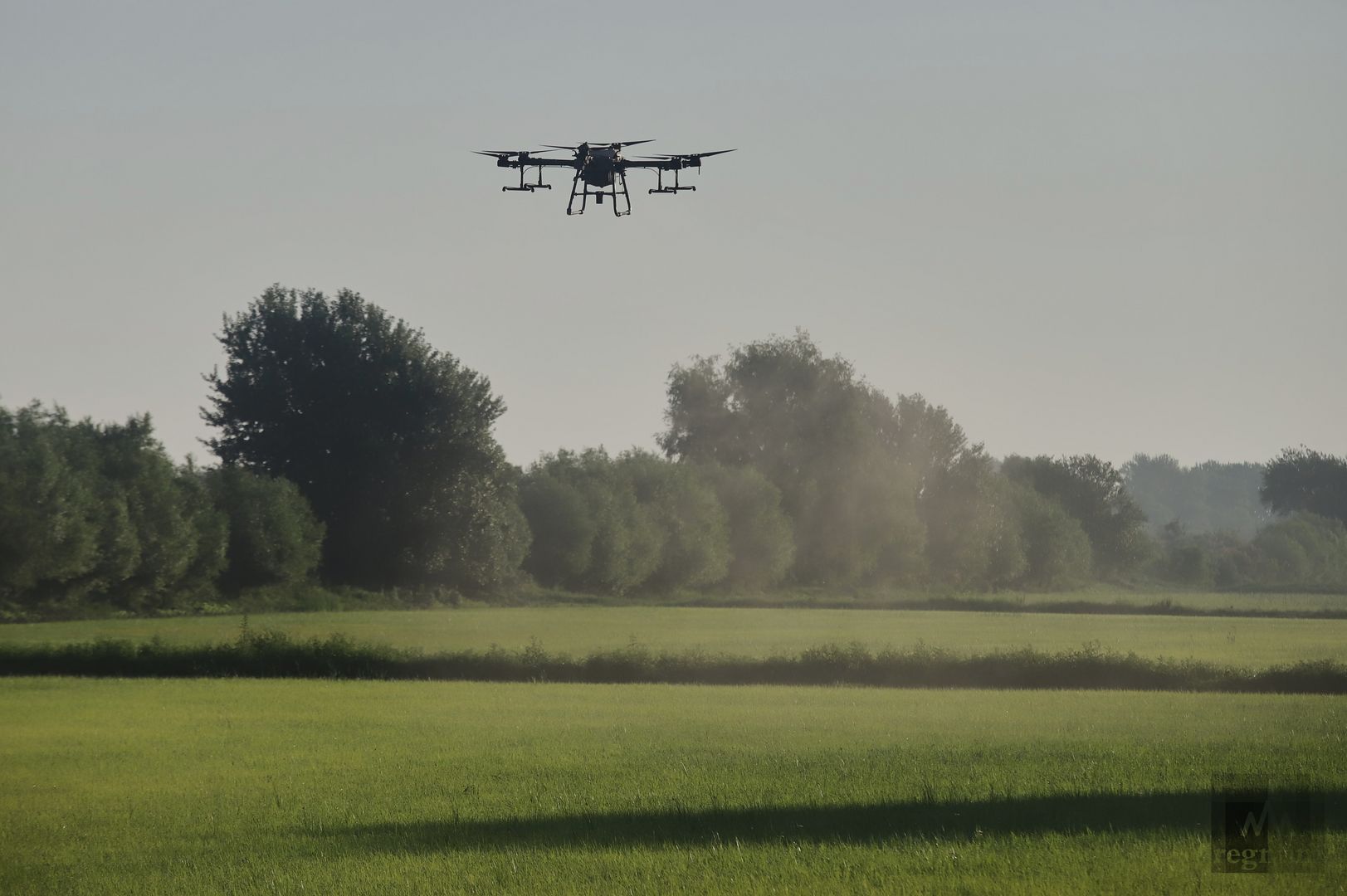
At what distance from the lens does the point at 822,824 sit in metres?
17.9

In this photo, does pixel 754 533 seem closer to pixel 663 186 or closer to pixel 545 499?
pixel 545 499

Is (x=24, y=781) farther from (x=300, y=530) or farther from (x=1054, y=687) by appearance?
(x=300, y=530)

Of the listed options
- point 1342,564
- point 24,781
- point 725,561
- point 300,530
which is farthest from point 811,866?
point 1342,564

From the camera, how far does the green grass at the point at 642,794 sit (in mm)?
15234

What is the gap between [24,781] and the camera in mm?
24688

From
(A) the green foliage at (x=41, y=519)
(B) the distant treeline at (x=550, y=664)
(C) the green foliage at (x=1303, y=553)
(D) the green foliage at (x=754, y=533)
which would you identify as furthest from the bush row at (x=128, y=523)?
(C) the green foliage at (x=1303, y=553)

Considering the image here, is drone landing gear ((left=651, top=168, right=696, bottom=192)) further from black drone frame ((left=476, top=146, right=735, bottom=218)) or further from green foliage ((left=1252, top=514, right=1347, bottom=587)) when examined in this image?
green foliage ((left=1252, top=514, right=1347, bottom=587))

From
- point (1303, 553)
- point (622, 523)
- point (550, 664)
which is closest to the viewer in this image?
point (550, 664)

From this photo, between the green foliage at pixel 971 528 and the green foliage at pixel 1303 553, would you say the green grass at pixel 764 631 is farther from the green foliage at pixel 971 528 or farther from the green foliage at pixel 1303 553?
the green foliage at pixel 1303 553

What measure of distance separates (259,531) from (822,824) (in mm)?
65724

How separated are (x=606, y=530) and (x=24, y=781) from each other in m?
80.0

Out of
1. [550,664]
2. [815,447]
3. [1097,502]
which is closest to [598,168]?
[550,664]

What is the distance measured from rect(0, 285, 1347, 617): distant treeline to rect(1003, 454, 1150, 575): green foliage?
11.3 inches

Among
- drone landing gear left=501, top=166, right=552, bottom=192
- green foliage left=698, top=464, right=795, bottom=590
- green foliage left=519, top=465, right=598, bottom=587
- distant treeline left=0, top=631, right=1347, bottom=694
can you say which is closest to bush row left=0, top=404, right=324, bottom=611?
distant treeline left=0, top=631, right=1347, bottom=694
